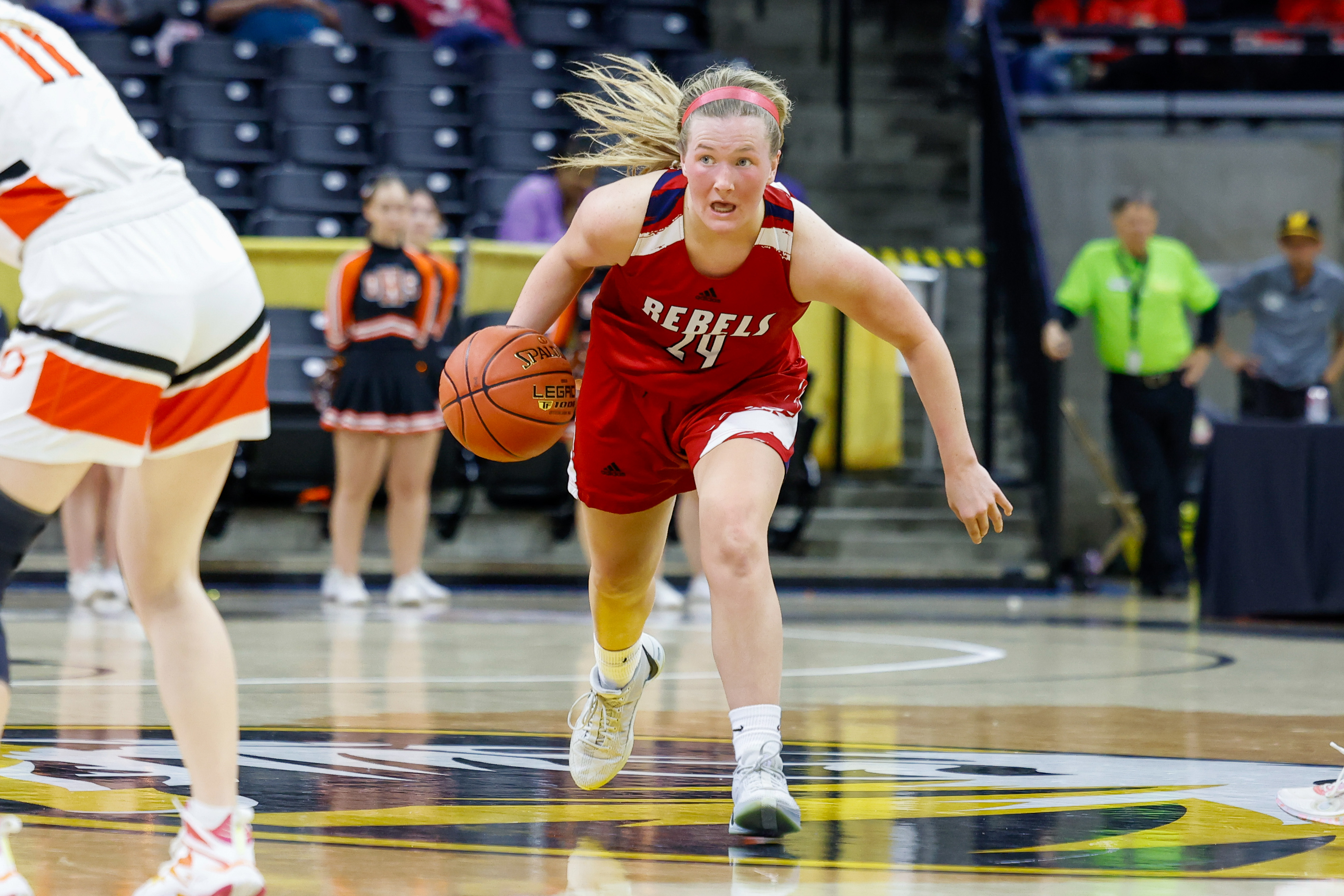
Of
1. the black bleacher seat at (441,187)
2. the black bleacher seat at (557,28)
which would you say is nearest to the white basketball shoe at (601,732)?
the black bleacher seat at (441,187)

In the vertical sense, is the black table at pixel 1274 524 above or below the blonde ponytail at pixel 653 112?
below

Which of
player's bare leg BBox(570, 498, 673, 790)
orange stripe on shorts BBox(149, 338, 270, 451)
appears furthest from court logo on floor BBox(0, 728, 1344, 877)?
orange stripe on shorts BBox(149, 338, 270, 451)

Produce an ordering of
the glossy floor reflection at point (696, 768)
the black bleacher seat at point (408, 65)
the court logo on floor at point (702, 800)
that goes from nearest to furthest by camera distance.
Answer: the glossy floor reflection at point (696, 768) → the court logo on floor at point (702, 800) → the black bleacher seat at point (408, 65)

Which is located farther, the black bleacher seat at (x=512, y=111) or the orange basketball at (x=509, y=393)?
the black bleacher seat at (x=512, y=111)

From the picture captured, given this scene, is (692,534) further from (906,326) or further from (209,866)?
(209,866)

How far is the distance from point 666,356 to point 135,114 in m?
9.77

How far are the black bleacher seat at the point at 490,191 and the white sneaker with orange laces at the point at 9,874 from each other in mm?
9789

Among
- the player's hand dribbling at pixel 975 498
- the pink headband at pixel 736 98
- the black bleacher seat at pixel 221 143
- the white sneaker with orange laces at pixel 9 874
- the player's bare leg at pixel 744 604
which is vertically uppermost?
the black bleacher seat at pixel 221 143

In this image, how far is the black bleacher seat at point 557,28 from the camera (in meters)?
13.9

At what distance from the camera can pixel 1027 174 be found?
13.0 metres

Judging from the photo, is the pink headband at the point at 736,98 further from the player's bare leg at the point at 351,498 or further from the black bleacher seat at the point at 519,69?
the black bleacher seat at the point at 519,69

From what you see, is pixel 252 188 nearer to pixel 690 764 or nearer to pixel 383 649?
pixel 383 649

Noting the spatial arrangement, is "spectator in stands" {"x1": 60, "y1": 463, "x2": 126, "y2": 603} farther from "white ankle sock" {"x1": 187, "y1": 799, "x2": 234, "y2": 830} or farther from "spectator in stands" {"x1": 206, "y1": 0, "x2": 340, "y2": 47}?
"white ankle sock" {"x1": 187, "y1": 799, "x2": 234, "y2": 830}

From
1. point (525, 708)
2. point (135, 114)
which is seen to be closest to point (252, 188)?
point (135, 114)
